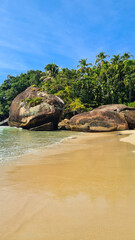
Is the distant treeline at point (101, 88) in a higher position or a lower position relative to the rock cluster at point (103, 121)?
higher

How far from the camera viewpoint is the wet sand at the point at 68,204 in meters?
1.46

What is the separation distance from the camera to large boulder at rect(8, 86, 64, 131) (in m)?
16.1

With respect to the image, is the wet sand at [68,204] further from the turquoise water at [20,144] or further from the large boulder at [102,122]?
the large boulder at [102,122]

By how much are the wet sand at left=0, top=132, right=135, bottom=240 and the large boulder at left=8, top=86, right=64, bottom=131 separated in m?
12.8

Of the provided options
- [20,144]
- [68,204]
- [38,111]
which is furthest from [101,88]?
[68,204]

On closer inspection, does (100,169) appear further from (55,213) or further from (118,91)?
(118,91)

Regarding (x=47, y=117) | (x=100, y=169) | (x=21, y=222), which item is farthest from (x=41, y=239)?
(x=47, y=117)

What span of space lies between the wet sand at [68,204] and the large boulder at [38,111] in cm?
1277

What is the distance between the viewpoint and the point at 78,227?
1518 mm

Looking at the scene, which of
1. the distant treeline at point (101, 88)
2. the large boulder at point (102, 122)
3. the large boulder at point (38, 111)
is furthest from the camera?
the distant treeline at point (101, 88)

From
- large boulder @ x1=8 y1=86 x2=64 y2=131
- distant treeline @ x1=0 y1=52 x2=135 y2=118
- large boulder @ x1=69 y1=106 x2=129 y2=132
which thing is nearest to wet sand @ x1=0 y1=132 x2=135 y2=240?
large boulder @ x1=69 y1=106 x2=129 y2=132

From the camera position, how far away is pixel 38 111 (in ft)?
53.3

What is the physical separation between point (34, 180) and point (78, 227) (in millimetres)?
→ 1459

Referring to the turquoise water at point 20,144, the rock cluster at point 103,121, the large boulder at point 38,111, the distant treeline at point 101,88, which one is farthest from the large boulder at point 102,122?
the distant treeline at point 101,88
